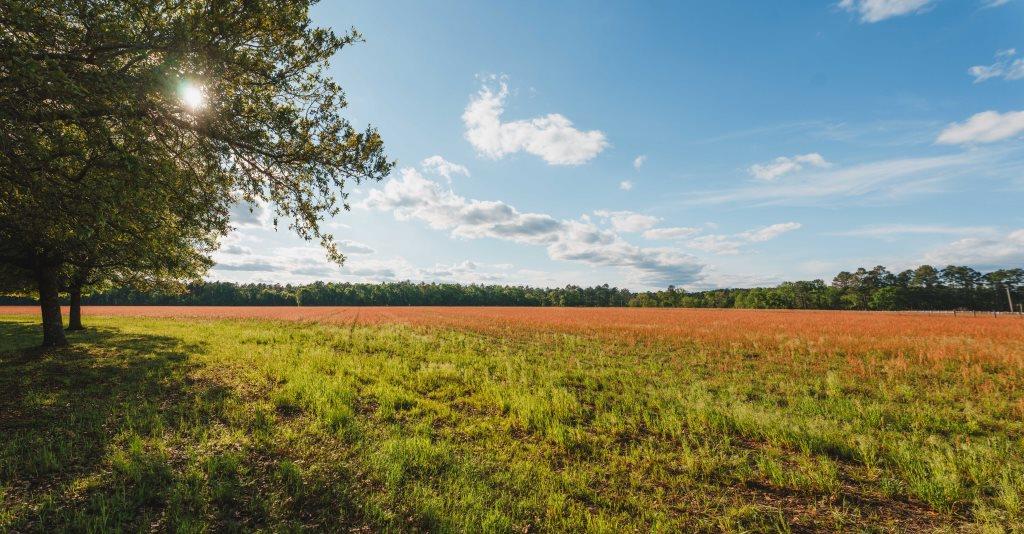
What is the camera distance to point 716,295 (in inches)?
5015

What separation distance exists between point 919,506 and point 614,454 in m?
3.95

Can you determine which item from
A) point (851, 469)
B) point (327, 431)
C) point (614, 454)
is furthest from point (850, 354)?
point (327, 431)

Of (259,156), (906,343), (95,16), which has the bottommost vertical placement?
(906,343)

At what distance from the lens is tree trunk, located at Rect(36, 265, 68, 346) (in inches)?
597

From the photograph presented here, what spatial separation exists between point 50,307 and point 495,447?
20.8 meters

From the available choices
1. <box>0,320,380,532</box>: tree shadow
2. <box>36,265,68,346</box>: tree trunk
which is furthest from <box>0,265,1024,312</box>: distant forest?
<box>0,320,380,532</box>: tree shadow

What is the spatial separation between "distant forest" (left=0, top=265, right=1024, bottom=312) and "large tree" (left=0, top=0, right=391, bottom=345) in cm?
12059

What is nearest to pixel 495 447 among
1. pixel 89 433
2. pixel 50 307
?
pixel 89 433

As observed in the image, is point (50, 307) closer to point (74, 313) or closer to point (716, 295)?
point (74, 313)

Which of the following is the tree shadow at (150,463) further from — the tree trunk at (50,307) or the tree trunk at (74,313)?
the tree trunk at (74,313)

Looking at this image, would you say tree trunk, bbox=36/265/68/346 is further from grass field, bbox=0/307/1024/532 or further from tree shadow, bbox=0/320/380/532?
tree shadow, bbox=0/320/380/532

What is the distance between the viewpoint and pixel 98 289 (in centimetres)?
2438

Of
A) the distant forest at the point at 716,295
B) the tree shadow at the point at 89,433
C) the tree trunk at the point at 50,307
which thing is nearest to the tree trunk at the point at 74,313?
the tree trunk at the point at 50,307

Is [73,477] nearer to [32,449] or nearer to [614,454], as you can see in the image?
[32,449]
